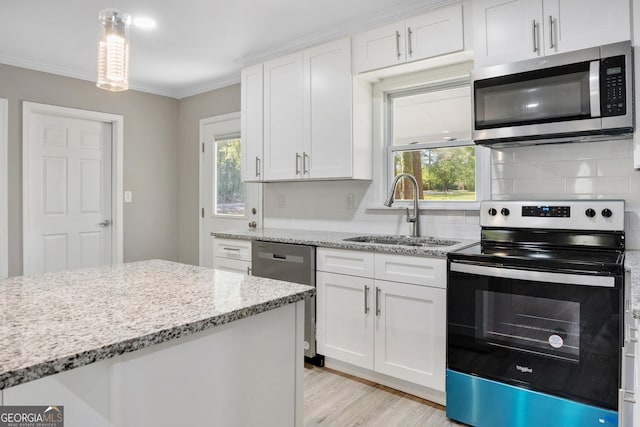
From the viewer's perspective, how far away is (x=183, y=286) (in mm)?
1346

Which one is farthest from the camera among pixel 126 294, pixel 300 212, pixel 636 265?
pixel 300 212

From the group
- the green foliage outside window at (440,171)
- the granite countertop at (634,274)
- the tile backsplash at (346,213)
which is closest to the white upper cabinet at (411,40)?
the green foliage outside window at (440,171)

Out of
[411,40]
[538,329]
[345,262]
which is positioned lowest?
[538,329]

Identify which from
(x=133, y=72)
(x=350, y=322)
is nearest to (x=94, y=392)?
(x=350, y=322)

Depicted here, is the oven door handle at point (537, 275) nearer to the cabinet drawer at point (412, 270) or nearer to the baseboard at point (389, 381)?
the cabinet drawer at point (412, 270)

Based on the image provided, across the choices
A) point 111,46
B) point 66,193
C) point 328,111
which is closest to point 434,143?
point 328,111

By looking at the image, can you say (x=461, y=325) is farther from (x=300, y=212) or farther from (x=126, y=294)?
(x=300, y=212)

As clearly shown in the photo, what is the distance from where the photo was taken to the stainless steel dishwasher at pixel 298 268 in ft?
8.98

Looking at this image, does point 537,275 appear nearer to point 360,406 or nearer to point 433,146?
point 360,406

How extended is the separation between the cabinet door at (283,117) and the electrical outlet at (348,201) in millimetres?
408

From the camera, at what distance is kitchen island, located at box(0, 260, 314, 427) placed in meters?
0.84

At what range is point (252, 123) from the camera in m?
3.49

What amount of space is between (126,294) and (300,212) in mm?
2428

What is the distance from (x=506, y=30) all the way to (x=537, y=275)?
131cm
